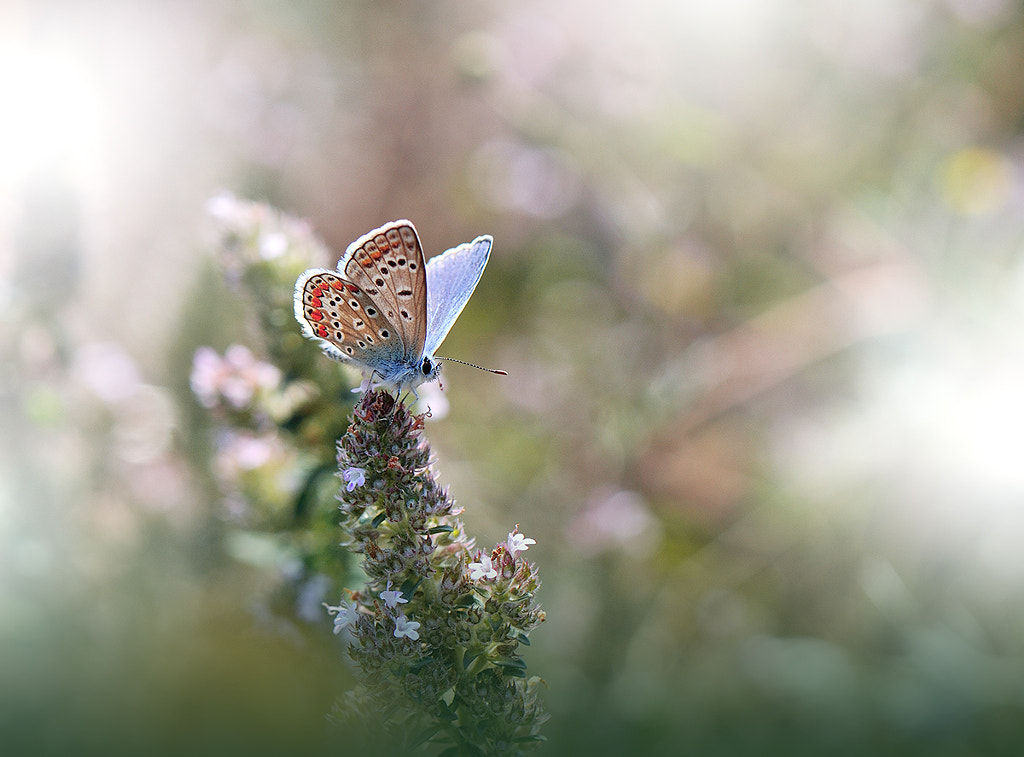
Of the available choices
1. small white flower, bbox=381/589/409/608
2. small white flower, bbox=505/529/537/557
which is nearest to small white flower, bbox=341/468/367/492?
small white flower, bbox=381/589/409/608

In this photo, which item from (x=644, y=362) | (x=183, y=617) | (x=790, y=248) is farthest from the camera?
(x=790, y=248)

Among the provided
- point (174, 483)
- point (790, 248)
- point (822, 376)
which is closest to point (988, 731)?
point (822, 376)

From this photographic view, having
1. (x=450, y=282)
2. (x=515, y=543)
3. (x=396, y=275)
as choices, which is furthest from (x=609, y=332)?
(x=515, y=543)

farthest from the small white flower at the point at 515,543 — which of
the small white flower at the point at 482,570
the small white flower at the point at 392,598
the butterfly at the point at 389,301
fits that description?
the butterfly at the point at 389,301

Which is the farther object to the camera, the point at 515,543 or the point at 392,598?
the point at 515,543

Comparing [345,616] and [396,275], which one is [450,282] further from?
[345,616]

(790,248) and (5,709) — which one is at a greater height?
(790,248)

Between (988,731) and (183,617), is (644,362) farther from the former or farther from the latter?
(183,617)

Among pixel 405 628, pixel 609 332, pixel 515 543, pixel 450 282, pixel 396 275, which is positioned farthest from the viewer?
pixel 609 332
